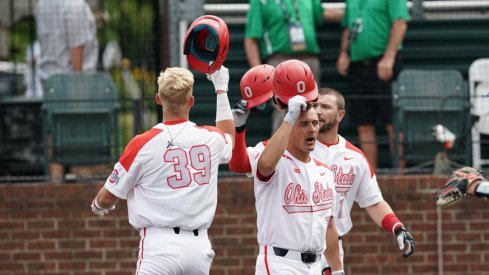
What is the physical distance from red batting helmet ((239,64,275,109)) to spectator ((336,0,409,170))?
3607 millimetres

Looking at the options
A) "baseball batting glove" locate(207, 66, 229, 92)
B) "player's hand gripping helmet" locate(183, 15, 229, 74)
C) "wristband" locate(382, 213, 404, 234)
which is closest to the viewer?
"player's hand gripping helmet" locate(183, 15, 229, 74)

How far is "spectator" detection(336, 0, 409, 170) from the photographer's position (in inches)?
460

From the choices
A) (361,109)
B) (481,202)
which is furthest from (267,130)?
(481,202)

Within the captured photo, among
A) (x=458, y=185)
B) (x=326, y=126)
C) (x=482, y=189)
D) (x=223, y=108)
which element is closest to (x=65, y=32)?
(x=326, y=126)

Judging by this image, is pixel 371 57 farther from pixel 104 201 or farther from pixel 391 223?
pixel 104 201

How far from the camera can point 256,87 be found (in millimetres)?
8008

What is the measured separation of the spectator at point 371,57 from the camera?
460 inches

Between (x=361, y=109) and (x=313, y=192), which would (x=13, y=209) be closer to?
(x=361, y=109)

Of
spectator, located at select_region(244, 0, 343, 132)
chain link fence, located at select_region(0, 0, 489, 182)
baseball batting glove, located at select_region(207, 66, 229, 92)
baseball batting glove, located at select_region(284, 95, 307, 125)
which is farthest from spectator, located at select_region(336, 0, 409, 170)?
baseball batting glove, located at select_region(284, 95, 307, 125)

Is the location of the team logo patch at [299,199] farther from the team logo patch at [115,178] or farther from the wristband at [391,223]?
the team logo patch at [115,178]

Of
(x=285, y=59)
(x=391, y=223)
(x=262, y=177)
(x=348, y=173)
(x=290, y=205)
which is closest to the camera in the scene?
(x=262, y=177)

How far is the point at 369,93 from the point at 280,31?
100 cm

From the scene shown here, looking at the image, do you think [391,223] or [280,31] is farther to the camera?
[280,31]

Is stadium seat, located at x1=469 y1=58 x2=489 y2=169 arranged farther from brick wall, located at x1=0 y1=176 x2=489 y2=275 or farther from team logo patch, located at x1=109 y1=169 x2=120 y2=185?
team logo patch, located at x1=109 y1=169 x2=120 y2=185
